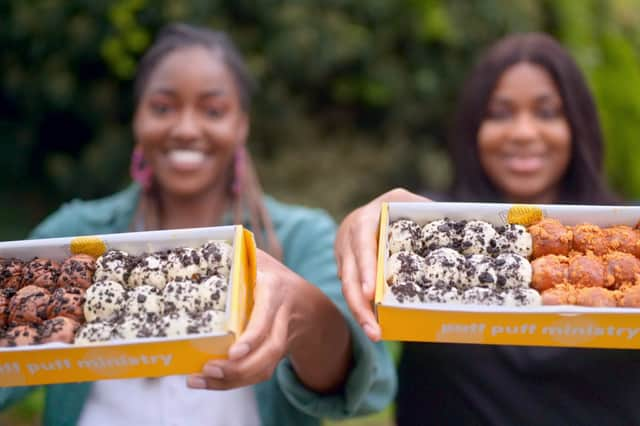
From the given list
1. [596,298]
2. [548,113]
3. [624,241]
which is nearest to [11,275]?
[596,298]

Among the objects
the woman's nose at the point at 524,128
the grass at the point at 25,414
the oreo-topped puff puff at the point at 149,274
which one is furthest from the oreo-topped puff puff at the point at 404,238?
the grass at the point at 25,414

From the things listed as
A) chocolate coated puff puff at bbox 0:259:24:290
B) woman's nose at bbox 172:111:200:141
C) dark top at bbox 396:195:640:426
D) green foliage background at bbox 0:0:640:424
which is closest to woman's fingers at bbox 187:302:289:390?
chocolate coated puff puff at bbox 0:259:24:290

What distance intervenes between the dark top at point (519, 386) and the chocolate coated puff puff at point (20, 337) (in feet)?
4.23

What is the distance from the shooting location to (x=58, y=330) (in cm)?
151

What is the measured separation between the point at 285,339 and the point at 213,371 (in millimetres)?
223

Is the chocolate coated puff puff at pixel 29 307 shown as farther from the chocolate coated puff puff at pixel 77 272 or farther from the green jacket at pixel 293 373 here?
the green jacket at pixel 293 373

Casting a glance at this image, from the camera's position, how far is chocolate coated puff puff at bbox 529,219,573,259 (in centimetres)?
164

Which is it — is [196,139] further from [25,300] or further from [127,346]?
[127,346]

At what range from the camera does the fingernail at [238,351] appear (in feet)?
4.60

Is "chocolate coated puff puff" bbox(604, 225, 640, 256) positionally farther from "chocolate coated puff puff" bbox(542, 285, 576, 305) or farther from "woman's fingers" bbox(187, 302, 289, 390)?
"woman's fingers" bbox(187, 302, 289, 390)

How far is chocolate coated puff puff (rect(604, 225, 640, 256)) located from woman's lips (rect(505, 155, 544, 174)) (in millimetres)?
949

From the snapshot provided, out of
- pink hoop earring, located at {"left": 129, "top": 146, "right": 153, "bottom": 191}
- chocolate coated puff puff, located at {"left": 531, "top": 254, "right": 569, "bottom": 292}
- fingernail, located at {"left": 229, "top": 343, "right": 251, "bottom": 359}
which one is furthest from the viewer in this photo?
pink hoop earring, located at {"left": 129, "top": 146, "right": 153, "bottom": 191}

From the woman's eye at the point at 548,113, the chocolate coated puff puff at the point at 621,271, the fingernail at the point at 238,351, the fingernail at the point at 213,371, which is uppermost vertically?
the woman's eye at the point at 548,113

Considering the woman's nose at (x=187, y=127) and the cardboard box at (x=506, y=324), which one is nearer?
the cardboard box at (x=506, y=324)
